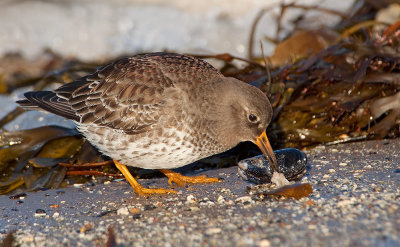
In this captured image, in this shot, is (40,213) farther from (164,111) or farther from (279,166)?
(279,166)

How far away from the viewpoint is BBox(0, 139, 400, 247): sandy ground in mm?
3264

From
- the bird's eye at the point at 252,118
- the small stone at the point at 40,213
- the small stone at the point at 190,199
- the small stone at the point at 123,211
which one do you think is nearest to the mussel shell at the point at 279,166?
the bird's eye at the point at 252,118

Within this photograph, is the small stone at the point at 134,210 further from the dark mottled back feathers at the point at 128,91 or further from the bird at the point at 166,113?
the dark mottled back feathers at the point at 128,91

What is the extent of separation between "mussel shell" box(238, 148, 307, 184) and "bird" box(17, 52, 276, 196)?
0.38 feet

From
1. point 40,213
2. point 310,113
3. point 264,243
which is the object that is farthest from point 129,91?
point 264,243

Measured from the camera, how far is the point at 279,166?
461 centimetres

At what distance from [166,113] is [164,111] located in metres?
0.03

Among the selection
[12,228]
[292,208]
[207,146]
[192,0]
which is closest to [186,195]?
[207,146]

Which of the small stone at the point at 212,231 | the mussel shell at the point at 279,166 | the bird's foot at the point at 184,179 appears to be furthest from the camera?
the bird's foot at the point at 184,179

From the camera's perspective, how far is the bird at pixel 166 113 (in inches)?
183

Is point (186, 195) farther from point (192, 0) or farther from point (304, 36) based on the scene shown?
point (192, 0)

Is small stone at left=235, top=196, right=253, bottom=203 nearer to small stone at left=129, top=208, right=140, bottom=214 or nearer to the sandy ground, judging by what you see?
the sandy ground

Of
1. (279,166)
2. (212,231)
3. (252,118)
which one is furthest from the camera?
(252,118)

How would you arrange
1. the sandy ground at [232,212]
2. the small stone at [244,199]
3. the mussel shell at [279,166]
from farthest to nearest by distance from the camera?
the mussel shell at [279,166], the small stone at [244,199], the sandy ground at [232,212]
